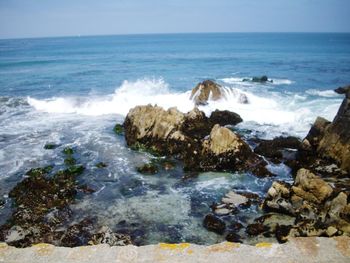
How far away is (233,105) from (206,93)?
3002 millimetres

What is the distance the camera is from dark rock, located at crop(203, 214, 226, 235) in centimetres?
1177

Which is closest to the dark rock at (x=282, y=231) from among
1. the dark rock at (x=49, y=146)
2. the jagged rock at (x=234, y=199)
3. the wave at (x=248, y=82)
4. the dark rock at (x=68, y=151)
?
the jagged rock at (x=234, y=199)

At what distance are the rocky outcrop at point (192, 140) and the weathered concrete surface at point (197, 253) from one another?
40.8 feet

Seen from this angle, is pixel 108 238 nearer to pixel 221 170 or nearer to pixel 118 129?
pixel 221 170

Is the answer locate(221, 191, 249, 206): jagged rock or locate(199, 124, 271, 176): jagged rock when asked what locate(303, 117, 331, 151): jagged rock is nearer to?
locate(199, 124, 271, 176): jagged rock

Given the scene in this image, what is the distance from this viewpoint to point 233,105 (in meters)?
31.5

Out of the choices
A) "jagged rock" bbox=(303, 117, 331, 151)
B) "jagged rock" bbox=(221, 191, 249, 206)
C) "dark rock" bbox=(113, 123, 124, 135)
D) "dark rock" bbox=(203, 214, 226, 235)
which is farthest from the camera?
"dark rock" bbox=(113, 123, 124, 135)

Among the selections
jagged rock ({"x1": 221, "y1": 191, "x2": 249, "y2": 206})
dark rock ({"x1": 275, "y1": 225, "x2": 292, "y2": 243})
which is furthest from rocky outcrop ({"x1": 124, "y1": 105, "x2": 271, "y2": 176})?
dark rock ({"x1": 275, "y1": 225, "x2": 292, "y2": 243})

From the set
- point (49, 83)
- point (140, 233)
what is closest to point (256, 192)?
point (140, 233)

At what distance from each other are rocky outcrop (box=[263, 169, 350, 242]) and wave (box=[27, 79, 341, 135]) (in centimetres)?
1100

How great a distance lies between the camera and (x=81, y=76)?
52.3 m

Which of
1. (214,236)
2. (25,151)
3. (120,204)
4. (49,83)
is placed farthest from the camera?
(49,83)

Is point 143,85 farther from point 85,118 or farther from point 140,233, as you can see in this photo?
point 140,233

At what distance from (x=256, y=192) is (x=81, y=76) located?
4383 centimetres
